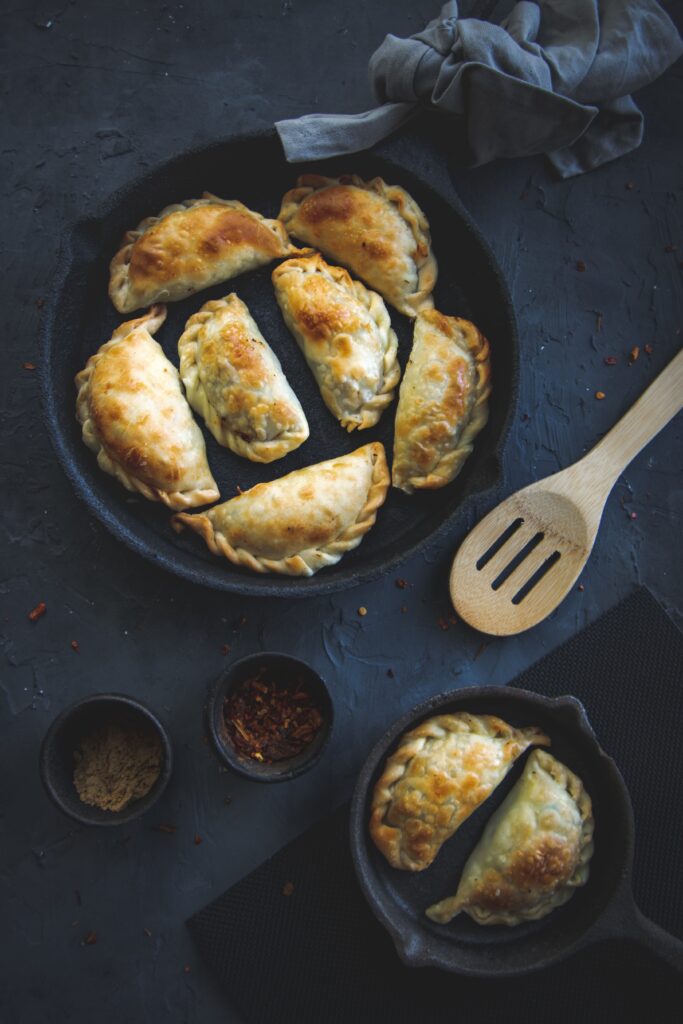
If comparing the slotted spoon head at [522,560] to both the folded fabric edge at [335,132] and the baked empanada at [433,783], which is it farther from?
the folded fabric edge at [335,132]

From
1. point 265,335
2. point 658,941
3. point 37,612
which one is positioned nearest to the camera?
point 658,941

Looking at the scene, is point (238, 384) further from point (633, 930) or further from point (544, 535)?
point (633, 930)

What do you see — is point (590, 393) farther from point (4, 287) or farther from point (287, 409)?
point (4, 287)

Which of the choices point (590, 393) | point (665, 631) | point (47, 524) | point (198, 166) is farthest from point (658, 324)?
point (47, 524)

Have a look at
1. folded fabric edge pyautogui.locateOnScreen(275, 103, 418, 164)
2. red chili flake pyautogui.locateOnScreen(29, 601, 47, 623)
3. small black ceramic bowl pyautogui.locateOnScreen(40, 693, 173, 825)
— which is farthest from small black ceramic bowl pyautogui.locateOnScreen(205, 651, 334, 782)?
folded fabric edge pyautogui.locateOnScreen(275, 103, 418, 164)

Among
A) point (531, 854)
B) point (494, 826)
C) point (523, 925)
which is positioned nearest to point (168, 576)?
point (494, 826)

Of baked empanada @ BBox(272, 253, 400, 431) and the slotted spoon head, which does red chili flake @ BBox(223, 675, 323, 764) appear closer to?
the slotted spoon head
